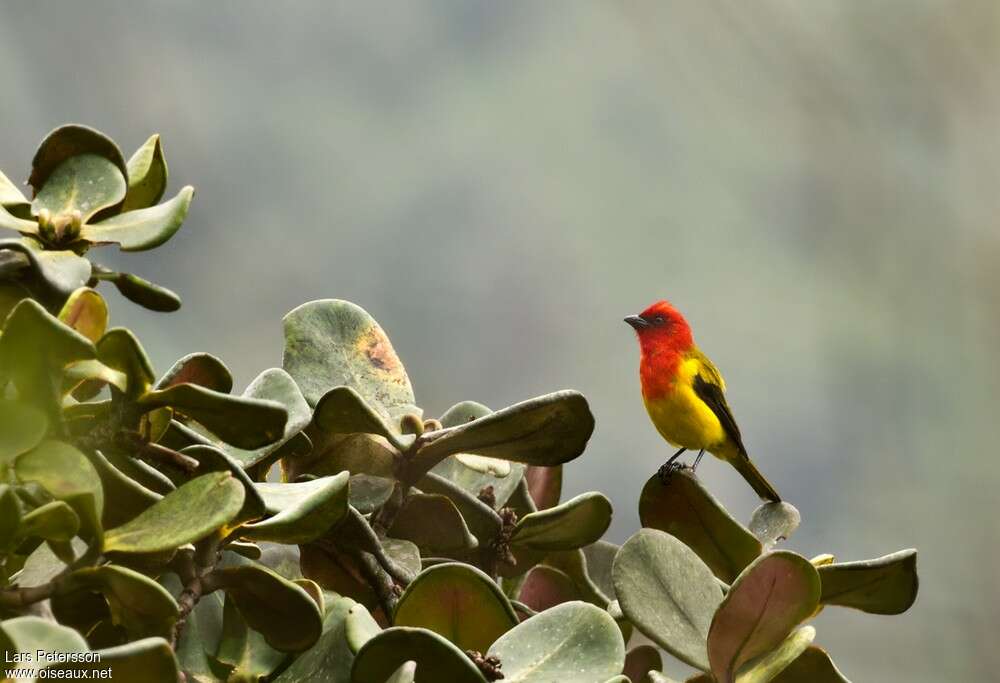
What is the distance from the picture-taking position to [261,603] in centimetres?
50

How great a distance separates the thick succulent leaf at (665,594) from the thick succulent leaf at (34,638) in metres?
0.30

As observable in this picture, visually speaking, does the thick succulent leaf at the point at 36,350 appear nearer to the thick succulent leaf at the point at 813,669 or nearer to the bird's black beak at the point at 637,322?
the thick succulent leaf at the point at 813,669

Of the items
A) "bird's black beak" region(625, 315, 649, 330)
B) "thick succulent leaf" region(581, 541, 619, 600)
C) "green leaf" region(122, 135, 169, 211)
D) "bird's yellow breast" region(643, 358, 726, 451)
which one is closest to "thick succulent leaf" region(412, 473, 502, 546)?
"thick succulent leaf" region(581, 541, 619, 600)

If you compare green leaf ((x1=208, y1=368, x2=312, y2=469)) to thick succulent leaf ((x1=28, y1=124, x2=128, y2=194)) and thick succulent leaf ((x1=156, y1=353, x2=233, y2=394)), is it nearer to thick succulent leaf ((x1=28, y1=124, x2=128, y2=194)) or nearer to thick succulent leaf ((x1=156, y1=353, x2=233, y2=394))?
thick succulent leaf ((x1=156, y1=353, x2=233, y2=394))

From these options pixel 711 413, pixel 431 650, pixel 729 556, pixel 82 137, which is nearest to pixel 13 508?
pixel 431 650

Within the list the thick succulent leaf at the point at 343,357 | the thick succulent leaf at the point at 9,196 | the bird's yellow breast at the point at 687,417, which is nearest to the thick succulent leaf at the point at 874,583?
the thick succulent leaf at the point at 343,357

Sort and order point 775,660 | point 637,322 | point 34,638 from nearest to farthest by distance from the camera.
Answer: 1. point 34,638
2. point 775,660
3. point 637,322

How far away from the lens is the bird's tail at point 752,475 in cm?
254

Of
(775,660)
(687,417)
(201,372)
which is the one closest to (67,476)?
(201,372)

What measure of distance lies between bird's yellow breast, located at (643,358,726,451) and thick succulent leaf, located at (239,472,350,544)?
6.84 ft

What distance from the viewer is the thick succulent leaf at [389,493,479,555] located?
0.67 m

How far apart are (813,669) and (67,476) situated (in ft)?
1.32

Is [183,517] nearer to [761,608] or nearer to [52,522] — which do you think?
[52,522]

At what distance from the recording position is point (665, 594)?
0.61 metres
